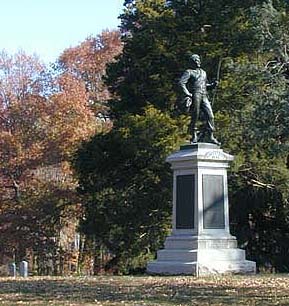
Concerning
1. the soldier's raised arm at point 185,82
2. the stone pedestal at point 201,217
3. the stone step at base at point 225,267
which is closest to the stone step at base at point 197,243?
the stone pedestal at point 201,217

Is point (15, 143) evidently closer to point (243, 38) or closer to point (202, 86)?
point (243, 38)

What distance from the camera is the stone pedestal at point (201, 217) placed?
2069cm

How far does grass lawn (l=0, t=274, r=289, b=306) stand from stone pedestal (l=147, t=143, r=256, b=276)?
1356 millimetres

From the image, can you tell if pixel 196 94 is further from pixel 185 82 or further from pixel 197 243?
pixel 197 243

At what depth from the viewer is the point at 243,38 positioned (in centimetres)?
3169

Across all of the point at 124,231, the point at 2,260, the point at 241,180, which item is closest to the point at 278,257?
the point at 241,180

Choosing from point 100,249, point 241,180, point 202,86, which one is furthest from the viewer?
point 100,249

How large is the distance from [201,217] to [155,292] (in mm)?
5800

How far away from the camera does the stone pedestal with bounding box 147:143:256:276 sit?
67.9ft

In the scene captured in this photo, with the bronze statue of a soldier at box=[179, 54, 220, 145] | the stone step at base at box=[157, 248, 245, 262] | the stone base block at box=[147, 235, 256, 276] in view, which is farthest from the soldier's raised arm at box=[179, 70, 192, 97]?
the stone step at base at box=[157, 248, 245, 262]

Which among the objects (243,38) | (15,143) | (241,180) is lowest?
(241,180)

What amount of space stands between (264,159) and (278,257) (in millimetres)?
4639

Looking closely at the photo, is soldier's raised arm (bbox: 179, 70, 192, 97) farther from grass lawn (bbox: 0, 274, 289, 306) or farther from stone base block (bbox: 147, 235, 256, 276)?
grass lawn (bbox: 0, 274, 289, 306)

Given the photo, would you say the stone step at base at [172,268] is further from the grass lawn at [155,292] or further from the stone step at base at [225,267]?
the grass lawn at [155,292]
